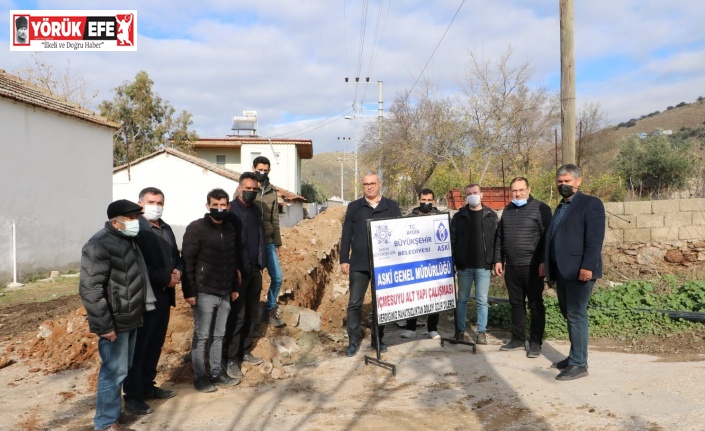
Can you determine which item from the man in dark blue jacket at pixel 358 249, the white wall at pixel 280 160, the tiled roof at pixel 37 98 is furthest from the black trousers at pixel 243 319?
the white wall at pixel 280 160

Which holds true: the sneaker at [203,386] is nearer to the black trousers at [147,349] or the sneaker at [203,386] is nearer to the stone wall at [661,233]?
the black trousers at [147,349]

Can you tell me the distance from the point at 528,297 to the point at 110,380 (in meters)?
4.34

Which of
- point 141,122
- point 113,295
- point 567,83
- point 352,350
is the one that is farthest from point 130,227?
point 141,122

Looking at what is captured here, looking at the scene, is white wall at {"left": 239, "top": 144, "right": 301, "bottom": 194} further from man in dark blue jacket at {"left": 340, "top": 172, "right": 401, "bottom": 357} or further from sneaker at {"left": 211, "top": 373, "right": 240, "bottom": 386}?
sneaker at {"left": 211, "top": 373, "right": 240, "bottom": 386}

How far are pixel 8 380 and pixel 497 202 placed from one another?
1556 cm

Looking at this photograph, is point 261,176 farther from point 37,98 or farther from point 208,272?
point 37,98

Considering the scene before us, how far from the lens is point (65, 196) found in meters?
16.8

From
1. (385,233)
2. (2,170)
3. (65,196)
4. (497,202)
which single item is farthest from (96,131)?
(385,233)

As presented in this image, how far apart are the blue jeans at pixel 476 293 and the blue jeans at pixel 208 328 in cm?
300

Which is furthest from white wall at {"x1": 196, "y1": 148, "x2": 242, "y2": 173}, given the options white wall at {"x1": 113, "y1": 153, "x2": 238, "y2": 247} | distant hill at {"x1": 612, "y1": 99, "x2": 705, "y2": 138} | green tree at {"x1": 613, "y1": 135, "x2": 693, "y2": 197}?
distant hill at {"x1": 612, "y1": 99, "x2": 705, "y2": 138}

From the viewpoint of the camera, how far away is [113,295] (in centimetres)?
388

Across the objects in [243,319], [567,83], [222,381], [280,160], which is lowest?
[222,381]

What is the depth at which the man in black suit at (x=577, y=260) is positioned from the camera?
4.81 meters

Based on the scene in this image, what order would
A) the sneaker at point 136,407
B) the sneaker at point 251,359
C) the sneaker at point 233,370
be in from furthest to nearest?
the sneaker at point 251,359
the sneaker at point 233,370
the sneaker at point 136,407
